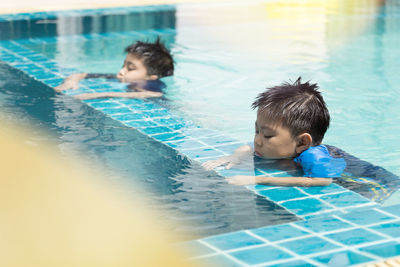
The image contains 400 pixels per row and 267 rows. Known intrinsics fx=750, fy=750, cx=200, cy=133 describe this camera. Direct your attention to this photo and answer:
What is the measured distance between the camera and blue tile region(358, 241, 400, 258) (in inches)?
120

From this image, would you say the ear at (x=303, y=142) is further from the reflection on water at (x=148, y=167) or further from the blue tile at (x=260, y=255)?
the blue tile at (x=260, y=255)

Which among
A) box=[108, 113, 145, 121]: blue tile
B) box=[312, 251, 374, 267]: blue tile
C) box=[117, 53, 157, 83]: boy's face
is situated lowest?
box=[312, 251, 374, 267]: blue tile

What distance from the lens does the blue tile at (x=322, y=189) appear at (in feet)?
12.6

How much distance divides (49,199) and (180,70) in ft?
12.8

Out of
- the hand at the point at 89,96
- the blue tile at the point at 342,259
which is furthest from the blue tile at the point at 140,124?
the blue tile at the point at 342,259

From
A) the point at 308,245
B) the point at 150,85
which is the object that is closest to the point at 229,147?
the point at 308,245

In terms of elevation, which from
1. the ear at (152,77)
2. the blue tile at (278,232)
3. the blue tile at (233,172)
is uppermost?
the ear at (152,77)

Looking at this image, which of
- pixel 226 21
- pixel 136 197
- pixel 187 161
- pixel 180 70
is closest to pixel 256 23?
pixel 226 21

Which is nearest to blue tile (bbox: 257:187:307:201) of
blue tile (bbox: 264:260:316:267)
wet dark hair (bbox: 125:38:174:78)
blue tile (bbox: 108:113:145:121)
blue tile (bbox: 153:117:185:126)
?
blue tile (bbox: 264:260:316:267)

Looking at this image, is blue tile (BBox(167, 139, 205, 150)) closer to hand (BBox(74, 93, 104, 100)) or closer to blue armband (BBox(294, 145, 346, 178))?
blue armband (BBox(294, 145, 346, 178))

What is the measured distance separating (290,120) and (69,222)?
4.48 ft

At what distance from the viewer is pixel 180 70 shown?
24.3 ft

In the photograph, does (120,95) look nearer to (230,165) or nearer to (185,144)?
(185,144)

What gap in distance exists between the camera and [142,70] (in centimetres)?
656
